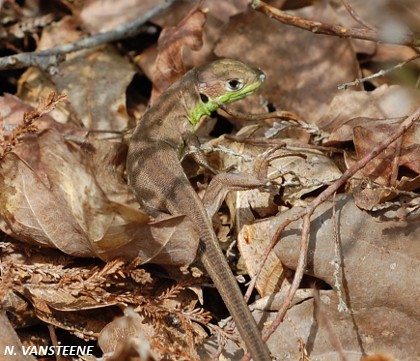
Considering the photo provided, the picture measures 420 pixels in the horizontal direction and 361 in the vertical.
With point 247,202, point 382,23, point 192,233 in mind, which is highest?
point 382,23

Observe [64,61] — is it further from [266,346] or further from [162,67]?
[266,346]

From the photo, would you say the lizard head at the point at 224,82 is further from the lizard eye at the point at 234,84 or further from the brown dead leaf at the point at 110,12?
the brown dead leaf at the point at 110,12

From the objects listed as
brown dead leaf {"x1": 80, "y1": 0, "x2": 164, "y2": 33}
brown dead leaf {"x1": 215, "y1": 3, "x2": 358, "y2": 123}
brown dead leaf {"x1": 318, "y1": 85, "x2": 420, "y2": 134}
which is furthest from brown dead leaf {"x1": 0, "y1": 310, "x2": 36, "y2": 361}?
brown dead leaf {"x1": 80, "y1": 0, "x2": 164, "y2": 33}

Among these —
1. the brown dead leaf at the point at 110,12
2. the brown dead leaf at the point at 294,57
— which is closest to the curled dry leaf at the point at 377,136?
the brown dead leaf at the point at 294,57

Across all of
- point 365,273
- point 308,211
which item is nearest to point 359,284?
point 365,273

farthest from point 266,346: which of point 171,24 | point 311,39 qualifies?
point 171,24

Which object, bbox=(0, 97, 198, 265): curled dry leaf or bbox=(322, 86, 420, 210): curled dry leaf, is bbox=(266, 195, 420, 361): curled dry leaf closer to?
bbox=(322, 86, 420, 210): curled dry leaf
